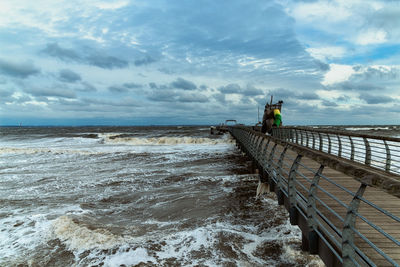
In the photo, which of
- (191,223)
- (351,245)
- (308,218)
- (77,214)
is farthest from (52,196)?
(351,245)

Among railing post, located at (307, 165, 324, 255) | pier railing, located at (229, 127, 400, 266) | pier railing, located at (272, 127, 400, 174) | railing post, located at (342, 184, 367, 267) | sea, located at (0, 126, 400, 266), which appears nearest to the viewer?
pier railing, located at (229, 127, 400, 266)

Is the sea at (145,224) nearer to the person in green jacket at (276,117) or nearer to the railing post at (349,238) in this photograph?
the railing post at (349,238)

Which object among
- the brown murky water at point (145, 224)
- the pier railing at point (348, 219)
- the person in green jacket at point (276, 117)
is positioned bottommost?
the brown murky water at point (145, 224)

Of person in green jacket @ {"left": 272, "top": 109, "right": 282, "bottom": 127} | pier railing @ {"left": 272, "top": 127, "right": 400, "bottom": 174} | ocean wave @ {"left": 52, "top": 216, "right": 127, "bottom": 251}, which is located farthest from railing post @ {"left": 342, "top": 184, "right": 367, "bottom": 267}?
person in green jacket @ {"left": 272, "top": 109, "right": 282, "bottom": 127}

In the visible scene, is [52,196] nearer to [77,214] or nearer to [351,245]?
[77,214]

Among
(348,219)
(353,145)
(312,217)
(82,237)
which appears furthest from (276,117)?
(348,219)

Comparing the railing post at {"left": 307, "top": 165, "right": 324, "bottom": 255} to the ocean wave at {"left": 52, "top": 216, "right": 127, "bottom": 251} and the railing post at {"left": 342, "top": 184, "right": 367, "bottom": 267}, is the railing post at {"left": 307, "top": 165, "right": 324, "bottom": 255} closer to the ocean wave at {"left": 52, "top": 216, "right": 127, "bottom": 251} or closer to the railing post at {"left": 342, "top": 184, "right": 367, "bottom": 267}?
the railing post at {"left": 342, "top": 184, "right": 367, "bottom": 267}

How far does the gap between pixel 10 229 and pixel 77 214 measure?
1.53m

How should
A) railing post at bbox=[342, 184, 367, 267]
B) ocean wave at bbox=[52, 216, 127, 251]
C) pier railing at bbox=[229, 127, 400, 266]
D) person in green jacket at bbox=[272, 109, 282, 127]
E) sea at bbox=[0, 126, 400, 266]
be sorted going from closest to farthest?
pier railing at bbox=[229, 127, 400, 266], railing post at bbox=[342, 184, 367, 267], sea at bbox=[0, 126, 400, 266], ocean wave at bbox=[52, 216, 127, 251], person in green jacket at bbox=[272, 109, 282, 127]

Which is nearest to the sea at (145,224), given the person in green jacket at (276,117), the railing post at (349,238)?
the railing post at (349,238)

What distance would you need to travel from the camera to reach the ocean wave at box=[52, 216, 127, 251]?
529 cm

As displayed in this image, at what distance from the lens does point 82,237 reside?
5648 mm

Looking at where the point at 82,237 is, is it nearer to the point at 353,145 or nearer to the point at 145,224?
the point at 145,224

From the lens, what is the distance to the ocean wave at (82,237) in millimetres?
5289
